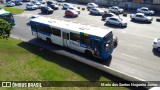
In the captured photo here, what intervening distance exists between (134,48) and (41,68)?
11816 millimetres

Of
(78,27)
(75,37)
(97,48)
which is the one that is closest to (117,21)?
(78,27)

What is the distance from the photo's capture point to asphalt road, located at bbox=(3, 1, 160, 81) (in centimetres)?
2012

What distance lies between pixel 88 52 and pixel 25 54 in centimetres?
730

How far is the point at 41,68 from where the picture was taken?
20.4 metres

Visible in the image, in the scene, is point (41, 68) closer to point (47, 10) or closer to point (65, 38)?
point (65, 38)

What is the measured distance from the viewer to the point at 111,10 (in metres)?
49.1

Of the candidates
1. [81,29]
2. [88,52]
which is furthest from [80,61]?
[81,29]

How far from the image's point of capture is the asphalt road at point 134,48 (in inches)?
792

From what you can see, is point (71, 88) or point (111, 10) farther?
point (111, 10)

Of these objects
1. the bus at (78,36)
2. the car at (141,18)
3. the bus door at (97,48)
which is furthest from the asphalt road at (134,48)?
the bus at (78,36)

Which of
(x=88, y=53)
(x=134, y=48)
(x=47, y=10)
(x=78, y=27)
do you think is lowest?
(x=134, y=48)

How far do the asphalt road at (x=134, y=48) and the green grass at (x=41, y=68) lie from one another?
3.23 m

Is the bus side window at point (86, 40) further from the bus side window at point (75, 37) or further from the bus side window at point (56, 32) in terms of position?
the bus side window at point (56, 32)

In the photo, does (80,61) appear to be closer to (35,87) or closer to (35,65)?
(35,65)
